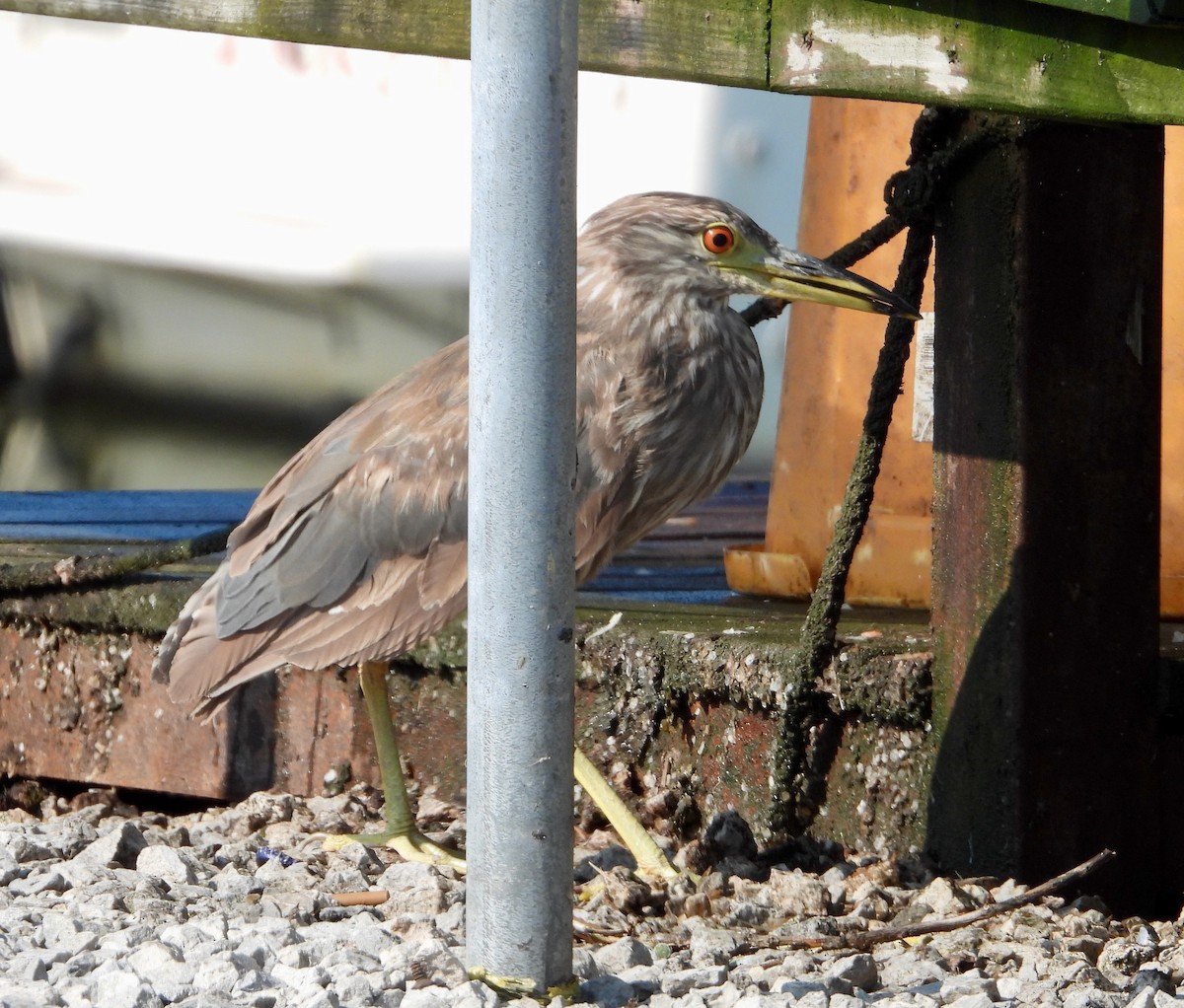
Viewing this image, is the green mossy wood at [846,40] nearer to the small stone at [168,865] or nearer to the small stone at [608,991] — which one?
the small stone at [608,991]

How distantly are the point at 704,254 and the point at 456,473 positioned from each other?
2.50ft

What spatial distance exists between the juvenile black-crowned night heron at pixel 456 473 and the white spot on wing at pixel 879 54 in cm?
79

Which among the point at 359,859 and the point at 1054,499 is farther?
the point at 359,859

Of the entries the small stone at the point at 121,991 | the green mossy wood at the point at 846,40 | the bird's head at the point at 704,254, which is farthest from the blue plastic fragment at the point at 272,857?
the green mossy wood at the point at 846,40

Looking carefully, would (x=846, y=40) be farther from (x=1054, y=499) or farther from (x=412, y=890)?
(x=412, y=890)

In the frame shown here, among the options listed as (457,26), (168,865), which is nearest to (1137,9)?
(457,26)

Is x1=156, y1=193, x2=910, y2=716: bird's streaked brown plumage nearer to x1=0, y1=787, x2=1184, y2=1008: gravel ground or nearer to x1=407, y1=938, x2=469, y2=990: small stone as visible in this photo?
x1=0, y1=787, x2=1184, y2=1008: gravel ground

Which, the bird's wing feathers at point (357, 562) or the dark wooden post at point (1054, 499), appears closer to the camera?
the dark wooden post at point (1054, 499)

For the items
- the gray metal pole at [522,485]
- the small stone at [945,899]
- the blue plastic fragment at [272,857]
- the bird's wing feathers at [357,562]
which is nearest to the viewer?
the gray metal pole at [522,485]

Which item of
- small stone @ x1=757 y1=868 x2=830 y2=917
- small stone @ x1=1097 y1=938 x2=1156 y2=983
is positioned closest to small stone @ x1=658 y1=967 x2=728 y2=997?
small stone @ x1=757 y1=868 x2=830 y2=917

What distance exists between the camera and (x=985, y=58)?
9.42 ft

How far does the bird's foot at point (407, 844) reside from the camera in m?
3.85

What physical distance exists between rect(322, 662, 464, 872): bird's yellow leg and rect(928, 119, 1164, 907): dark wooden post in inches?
46.0

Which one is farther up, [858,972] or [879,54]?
[879,54]
